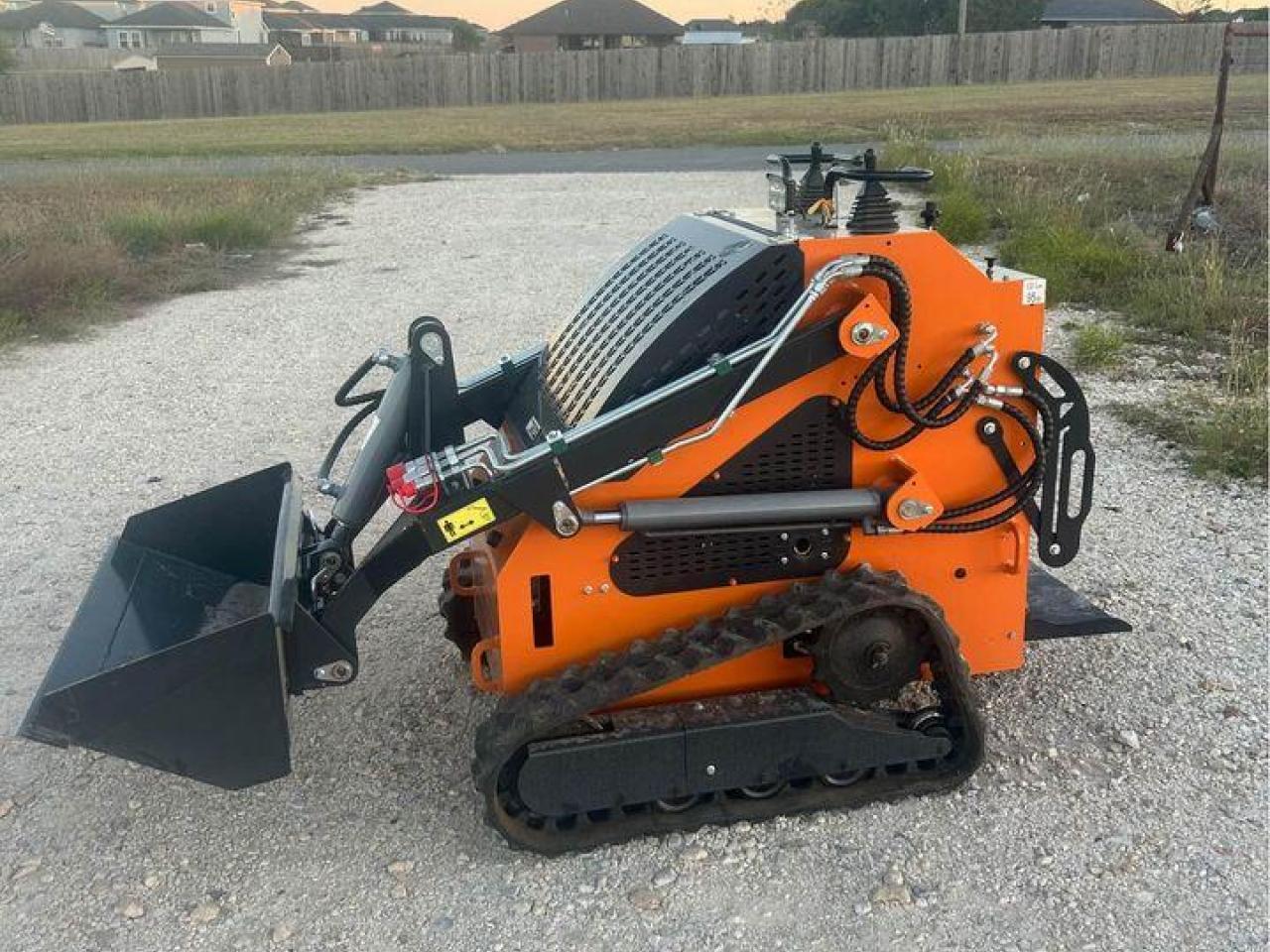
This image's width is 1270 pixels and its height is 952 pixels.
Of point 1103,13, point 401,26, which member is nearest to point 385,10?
point 401,26

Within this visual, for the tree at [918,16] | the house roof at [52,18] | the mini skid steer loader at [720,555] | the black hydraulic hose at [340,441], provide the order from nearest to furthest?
the mini skid steer loader at [720,555] < the black hydraulic hose at [340,441] < the tree at [918,16] < the house roof at [52,18]

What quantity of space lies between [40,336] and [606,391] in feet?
24.9

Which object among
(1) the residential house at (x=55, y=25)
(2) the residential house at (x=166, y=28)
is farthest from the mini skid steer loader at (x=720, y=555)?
(1) the residential house at (x=55, y=25)

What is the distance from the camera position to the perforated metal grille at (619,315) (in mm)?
3486

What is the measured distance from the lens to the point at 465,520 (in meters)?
3.18

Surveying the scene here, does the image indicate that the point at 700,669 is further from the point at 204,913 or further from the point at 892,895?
the point at 204,913

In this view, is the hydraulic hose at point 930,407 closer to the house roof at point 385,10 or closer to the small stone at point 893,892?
the small stone at point 893,892

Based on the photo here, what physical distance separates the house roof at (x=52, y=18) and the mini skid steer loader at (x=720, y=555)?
387 ft

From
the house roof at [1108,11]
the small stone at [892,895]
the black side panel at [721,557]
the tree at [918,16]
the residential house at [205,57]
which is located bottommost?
the small stone at [892,895]

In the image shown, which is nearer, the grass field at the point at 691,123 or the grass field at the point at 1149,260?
the grass field at the point at 1149,260

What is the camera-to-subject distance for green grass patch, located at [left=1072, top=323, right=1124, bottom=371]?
24.6 ft

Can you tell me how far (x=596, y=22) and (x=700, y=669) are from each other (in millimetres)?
74833

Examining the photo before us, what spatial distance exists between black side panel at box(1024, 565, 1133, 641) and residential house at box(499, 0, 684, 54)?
234 feet

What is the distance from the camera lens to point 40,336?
9.46 meters
